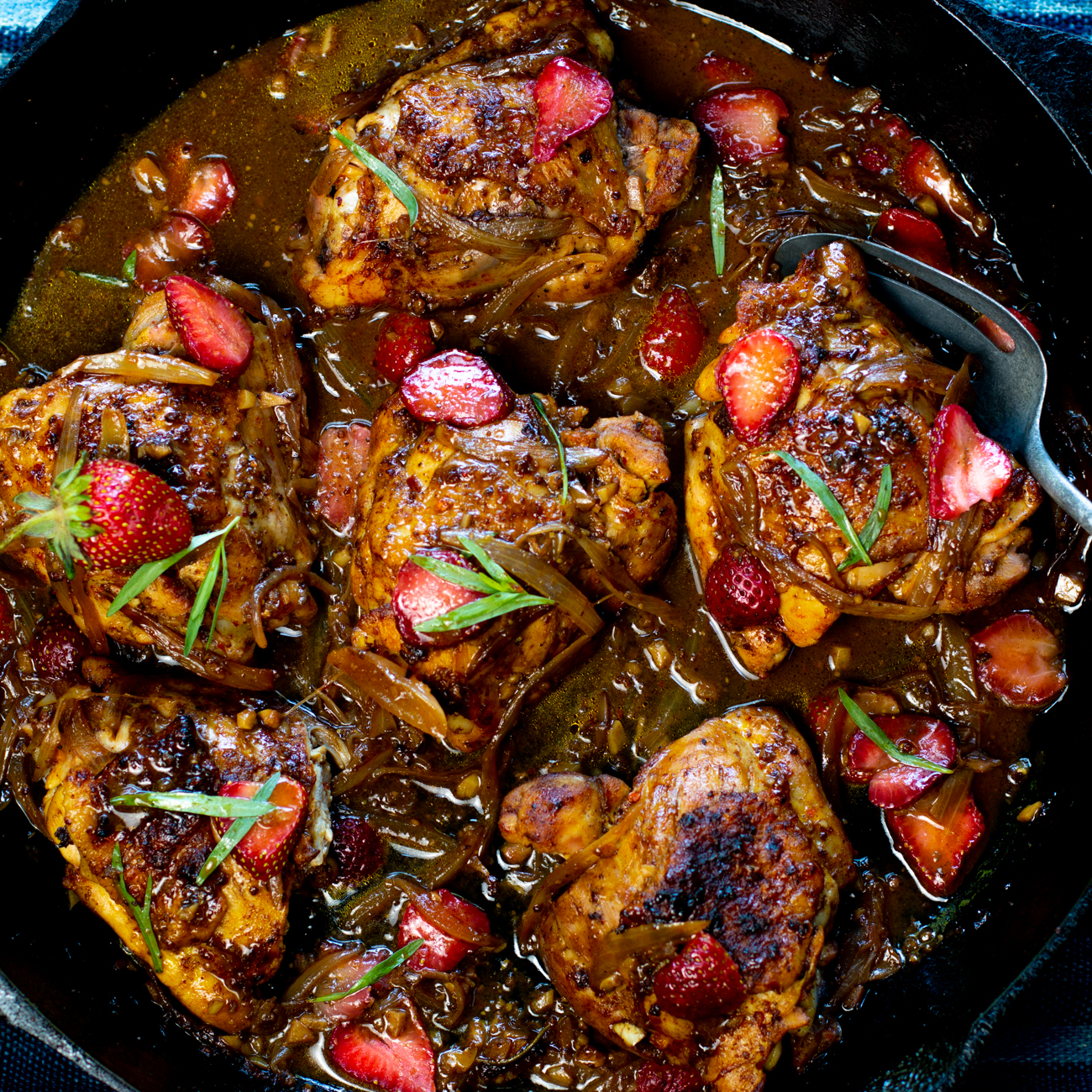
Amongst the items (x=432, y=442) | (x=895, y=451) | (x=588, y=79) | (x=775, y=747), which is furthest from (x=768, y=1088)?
(x=588, y=79)

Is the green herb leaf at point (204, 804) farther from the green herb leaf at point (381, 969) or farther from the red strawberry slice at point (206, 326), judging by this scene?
the red strawberry slice at point (206, 326)

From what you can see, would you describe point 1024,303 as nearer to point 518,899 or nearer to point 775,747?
point 775,747

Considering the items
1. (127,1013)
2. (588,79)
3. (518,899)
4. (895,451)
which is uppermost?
(588,79)

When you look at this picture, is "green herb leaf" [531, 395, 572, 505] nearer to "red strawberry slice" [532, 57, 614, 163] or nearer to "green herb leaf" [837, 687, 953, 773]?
"red strawberry slice" [532, 57, 614, 163]

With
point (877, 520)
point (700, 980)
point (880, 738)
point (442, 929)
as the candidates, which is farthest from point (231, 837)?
point (877, 520)

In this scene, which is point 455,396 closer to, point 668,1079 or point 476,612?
point 476,612

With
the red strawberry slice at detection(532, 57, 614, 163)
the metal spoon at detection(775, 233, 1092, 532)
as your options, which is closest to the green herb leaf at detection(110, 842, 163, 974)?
the red strawberry slice at detection(532, 57, 614, 163)

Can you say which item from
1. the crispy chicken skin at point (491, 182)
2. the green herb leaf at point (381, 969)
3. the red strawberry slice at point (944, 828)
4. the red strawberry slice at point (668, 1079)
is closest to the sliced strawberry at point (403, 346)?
the crispy chicken skin at point (491, 182)
